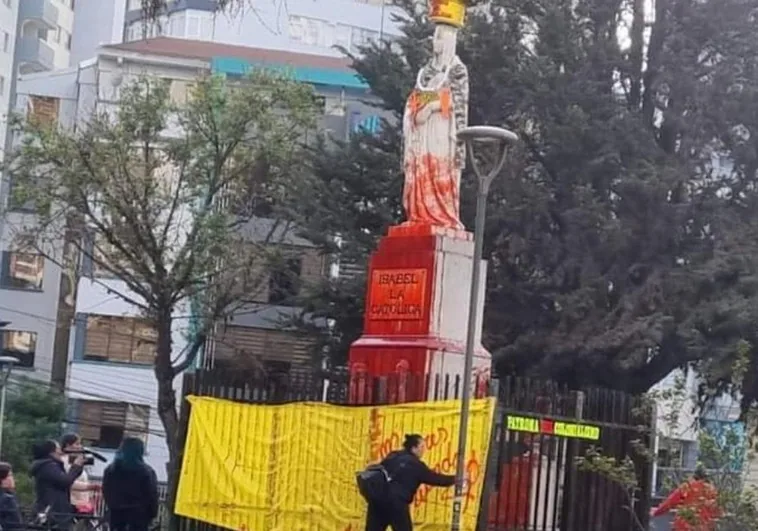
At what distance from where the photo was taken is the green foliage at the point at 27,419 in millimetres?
43438

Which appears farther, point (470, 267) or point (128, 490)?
point (470, 267)

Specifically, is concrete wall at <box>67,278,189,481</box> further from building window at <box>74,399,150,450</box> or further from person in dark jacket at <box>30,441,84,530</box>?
person in dark jacket at <box>30,441,84,530</box>

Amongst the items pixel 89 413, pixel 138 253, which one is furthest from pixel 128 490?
pixel 89 413

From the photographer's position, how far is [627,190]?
103ft

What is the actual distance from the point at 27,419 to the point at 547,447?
31.8 metres

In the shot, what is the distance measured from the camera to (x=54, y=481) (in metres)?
16.6

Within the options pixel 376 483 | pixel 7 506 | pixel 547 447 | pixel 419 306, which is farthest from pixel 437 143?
pixel 7 506

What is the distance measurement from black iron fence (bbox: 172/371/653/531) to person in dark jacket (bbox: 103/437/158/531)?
181cm

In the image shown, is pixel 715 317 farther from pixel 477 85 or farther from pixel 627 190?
pixel 477 85

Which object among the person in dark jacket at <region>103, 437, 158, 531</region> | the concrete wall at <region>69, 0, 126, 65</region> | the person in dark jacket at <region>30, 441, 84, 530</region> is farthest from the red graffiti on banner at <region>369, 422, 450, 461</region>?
the concrete wall at <region>69, 0, 126, 65</region>

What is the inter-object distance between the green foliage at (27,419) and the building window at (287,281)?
328 inches

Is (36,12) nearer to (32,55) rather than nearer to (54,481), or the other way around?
(32,55)

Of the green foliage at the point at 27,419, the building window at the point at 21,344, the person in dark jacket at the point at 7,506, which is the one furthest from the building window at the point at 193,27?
the person in dark jacket at the point at 7,506

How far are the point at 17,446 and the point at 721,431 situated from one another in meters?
32.8
